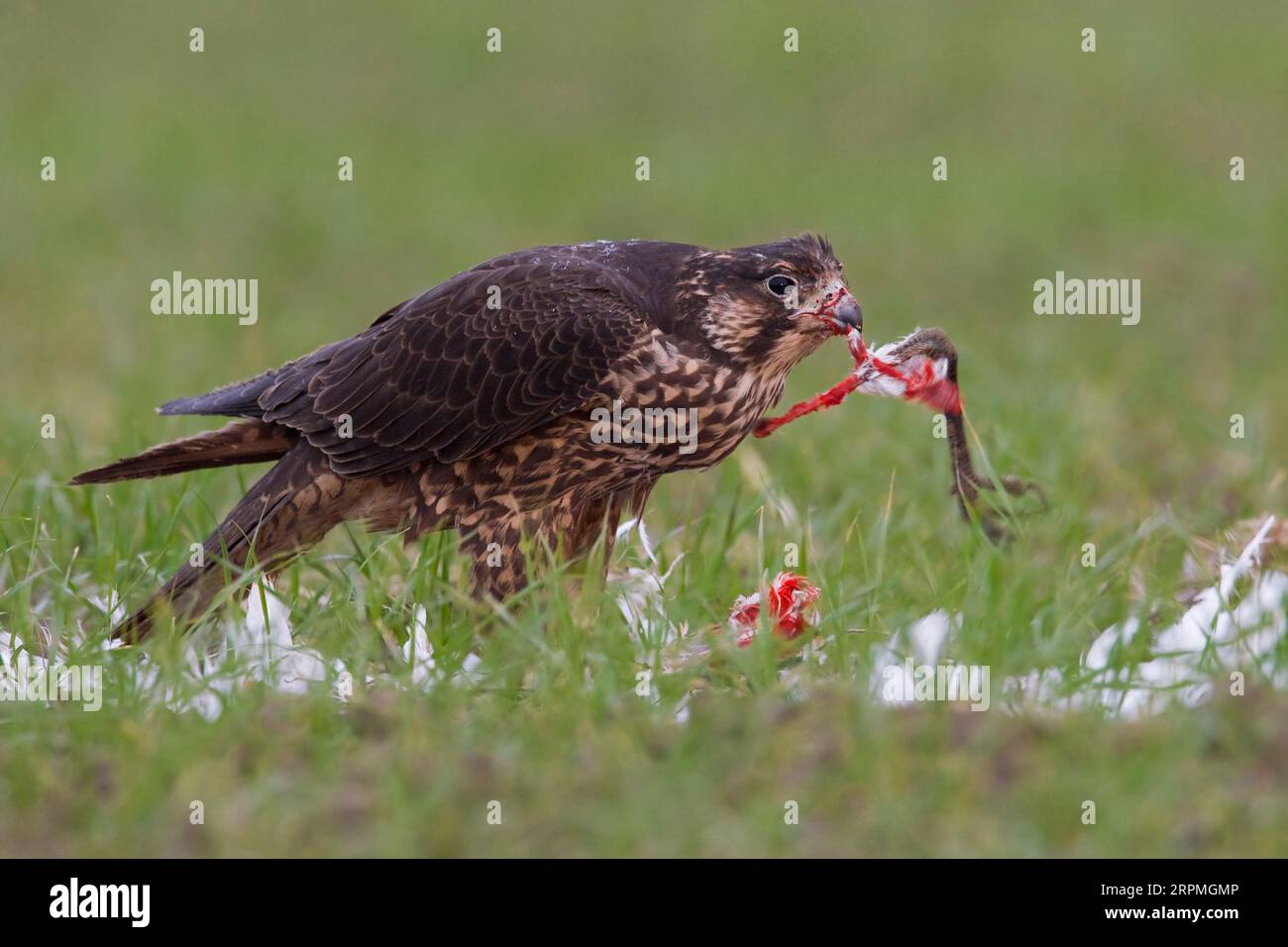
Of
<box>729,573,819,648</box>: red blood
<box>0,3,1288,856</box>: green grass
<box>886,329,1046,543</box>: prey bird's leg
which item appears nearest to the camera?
<box>0,3,1288,856</box>: green grass

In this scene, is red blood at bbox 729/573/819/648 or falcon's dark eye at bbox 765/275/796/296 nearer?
red blood at bbox 729/573/819/648

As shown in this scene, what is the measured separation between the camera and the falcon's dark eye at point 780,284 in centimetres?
483

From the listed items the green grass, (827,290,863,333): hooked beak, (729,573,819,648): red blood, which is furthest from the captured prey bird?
(729,573,819,648): red blood

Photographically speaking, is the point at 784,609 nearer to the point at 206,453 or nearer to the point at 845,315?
the point at 845,315

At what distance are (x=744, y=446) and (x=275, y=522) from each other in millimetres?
2503

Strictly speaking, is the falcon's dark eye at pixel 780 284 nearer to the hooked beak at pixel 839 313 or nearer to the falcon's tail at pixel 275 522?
the hooked beak at pixel 839 313

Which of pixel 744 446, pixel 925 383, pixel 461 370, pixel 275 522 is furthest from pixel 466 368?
pixel 744 446

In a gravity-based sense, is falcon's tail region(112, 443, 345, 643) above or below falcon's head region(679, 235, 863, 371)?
below

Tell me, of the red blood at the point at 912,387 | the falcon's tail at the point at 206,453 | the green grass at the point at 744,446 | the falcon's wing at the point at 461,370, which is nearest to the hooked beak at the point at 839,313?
the red blood at the point at 912,387

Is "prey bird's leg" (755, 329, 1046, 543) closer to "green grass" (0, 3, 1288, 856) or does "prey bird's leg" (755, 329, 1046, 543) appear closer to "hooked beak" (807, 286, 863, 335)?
"hooked beak" (807, 286, 863, 335)

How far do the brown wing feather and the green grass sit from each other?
1.09 feet

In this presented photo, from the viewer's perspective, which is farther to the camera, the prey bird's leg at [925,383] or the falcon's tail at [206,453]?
the falcon's tail at [206,453]

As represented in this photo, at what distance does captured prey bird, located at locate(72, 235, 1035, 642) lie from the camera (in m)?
4.79

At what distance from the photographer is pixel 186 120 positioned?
15.0 m
